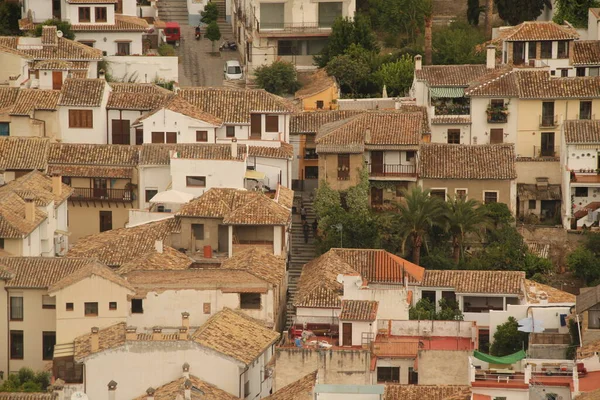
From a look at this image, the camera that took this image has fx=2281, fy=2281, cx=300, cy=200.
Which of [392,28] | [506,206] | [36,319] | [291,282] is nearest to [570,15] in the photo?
[392,28]

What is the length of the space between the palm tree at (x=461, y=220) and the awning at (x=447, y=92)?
30.4 ft

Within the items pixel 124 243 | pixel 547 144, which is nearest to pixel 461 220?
pixel 547 144

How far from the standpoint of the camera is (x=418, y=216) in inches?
3561

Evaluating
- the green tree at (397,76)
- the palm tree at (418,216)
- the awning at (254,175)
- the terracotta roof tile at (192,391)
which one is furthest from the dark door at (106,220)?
the terracotta roof tile at (192,391)

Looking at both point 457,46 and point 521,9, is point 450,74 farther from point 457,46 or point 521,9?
point 521,9

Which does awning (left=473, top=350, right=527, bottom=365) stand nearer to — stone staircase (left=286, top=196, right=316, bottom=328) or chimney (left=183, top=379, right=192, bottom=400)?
chimney (left=183, top=379, right=192, bottom=400)

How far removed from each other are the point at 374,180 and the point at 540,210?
7208 millimetres

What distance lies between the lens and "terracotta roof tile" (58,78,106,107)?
99.8 meters

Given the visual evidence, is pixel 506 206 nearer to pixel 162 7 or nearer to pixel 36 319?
pixel 36 319

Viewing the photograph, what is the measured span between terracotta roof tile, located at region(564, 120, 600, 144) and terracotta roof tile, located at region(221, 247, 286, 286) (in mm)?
14612

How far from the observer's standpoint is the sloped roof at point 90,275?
266ft

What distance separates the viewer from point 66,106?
99875 mm

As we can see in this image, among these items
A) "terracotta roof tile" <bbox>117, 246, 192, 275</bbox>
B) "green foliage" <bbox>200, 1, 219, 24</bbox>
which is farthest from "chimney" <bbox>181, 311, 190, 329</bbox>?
"green foliage" <bbox>200, 1, 219, 24</bbox>

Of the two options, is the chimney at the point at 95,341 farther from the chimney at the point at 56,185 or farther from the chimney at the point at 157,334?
the chimney at the point at 56,185
